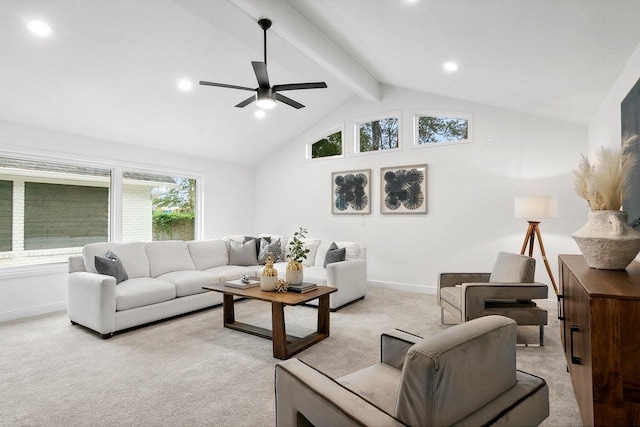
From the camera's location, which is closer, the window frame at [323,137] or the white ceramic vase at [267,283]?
the white ceramic vase at [267,283]

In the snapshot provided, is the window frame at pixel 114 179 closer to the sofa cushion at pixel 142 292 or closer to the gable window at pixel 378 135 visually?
A: the sofa cushion at pixel 142 292

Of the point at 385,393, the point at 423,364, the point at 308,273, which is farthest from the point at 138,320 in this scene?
the point at 423,364

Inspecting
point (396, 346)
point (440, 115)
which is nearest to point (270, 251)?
point (440, 115)

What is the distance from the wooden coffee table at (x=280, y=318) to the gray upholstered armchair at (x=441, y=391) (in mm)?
1619

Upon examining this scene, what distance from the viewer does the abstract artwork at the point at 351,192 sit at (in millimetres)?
6164

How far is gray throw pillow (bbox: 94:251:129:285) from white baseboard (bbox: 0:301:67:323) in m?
1.18

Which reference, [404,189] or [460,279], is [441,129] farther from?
[460,279]

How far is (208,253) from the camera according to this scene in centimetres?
538

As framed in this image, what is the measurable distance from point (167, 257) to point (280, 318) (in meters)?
2.52

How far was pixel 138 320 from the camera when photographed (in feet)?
12.5

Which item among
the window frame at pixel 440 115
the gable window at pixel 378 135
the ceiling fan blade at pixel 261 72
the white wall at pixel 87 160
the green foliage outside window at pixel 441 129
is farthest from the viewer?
the gable window at pixel 378 135

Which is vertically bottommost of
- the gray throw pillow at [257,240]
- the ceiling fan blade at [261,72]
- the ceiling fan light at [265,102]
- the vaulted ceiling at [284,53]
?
the gray throw pillow at [257,240]

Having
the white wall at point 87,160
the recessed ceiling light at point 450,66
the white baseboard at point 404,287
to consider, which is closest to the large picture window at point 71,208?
the white wall at point 87,160

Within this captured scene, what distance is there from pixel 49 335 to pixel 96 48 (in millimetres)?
2973
